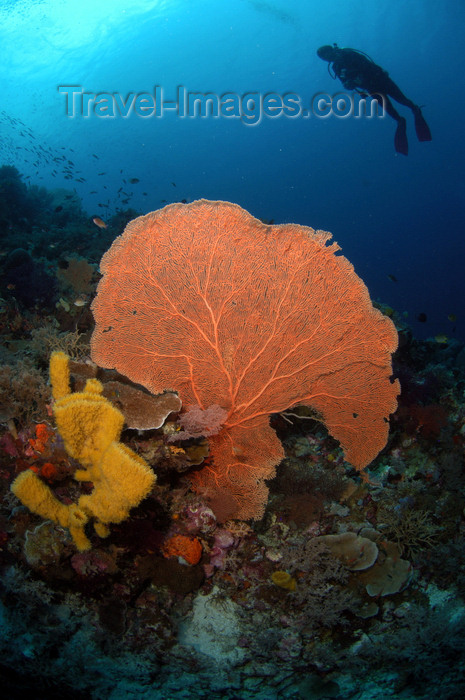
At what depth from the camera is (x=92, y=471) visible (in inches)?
99.2

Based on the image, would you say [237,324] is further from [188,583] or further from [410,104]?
[410,104]

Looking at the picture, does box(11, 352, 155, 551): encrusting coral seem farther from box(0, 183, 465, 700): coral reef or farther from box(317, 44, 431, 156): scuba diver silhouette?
box(317, 44, 431, 156): scuba diver silhouette

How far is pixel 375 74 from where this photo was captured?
50.3 feet

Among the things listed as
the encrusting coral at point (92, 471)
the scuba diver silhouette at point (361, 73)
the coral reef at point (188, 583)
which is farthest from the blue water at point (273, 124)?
the encrusting coral at point (92, 471)

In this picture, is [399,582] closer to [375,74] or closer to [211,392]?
[211,392]

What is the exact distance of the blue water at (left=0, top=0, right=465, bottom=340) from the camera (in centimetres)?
5772

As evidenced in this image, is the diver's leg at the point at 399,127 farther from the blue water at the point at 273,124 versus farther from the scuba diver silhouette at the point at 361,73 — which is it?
the blue water at the point at 273,124

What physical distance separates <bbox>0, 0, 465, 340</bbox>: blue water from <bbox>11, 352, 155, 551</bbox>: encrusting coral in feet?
151

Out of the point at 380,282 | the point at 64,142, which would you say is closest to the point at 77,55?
the point at 64,142

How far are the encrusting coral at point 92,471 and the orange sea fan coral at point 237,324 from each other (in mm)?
942

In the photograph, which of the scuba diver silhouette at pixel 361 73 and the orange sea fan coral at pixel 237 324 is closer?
the orange sea fan coral at pixel 237 324

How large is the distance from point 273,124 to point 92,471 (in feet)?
350

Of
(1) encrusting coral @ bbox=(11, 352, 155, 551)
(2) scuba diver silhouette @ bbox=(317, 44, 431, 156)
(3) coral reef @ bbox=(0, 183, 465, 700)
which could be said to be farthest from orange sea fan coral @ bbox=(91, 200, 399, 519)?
(2) scuba diver silhouette @ bbox=(317, 44, 431, 156)

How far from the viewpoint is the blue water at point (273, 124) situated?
5772 cm
